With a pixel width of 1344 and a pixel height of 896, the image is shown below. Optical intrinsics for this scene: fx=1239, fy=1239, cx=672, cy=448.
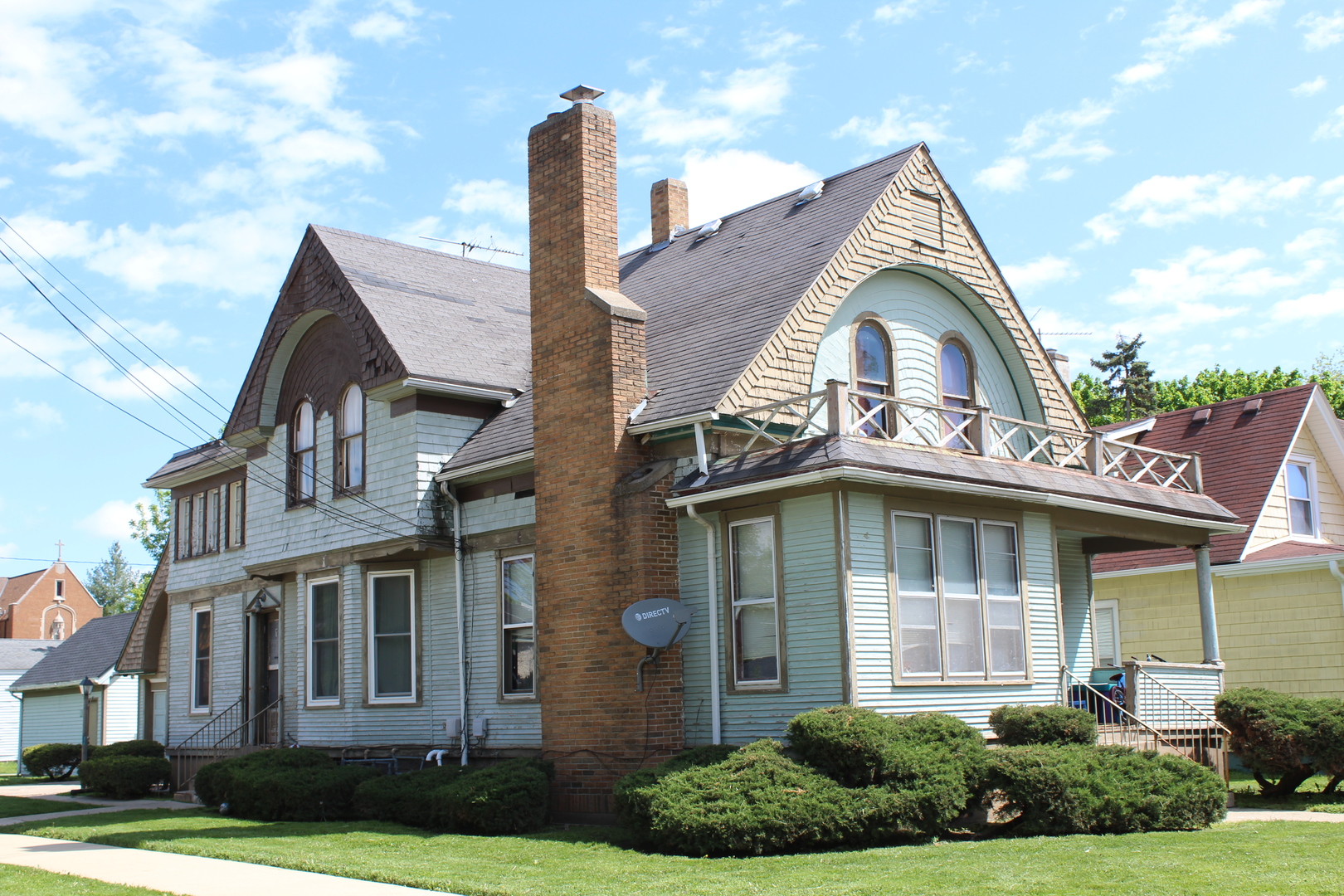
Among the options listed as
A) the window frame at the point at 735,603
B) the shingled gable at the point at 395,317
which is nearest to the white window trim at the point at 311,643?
the shingled gable at the point at 395,317

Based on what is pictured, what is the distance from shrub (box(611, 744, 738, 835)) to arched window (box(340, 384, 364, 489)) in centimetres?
854

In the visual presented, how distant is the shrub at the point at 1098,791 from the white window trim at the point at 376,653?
9.10 meters

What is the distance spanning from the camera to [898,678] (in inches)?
532

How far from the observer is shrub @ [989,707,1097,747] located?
44.3 feet

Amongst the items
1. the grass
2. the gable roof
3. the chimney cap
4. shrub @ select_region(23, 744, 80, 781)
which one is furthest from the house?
the gable roof

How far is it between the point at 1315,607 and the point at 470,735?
44.8ft

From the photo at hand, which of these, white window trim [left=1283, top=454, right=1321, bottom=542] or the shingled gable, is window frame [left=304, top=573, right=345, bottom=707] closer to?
the shingled gable

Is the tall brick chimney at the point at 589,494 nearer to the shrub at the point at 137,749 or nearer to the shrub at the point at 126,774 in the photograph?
the shrub at the point at 126,774

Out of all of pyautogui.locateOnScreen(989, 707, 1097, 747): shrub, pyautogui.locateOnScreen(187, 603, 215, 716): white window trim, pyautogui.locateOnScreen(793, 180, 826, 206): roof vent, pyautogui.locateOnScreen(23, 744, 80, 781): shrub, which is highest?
pyautogui.locateOnScreen(793, 180, 826, 206): roof vent

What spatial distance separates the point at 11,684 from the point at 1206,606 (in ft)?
158

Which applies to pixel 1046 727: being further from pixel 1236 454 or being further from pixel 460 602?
pixel 1236 454

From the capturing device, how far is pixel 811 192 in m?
19.1

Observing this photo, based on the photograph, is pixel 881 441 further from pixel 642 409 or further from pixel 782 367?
pixel 642 409

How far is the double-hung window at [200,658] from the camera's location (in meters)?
24.5
